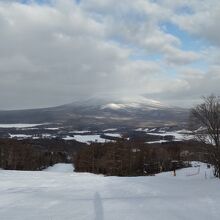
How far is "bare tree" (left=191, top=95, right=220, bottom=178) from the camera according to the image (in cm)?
5184

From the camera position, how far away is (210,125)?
52.6m

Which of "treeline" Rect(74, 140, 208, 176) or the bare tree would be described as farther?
"treeline" Rect(74, 140, 208, 176)

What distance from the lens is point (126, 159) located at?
396ft

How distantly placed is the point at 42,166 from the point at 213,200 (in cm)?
12994

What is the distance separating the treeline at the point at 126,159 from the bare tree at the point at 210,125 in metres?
57.8

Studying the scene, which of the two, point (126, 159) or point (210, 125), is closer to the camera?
point (210, 125)

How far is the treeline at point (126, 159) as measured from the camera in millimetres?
117625

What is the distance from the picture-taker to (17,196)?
25.4 metres

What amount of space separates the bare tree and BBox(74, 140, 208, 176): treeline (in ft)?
190

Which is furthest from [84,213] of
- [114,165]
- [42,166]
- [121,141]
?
[42,166]

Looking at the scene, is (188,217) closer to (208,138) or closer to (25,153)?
(208,138)

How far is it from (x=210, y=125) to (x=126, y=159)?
228ft

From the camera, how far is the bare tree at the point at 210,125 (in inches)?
2041

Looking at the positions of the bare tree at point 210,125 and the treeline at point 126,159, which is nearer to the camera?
the bare tree at point 210,125
